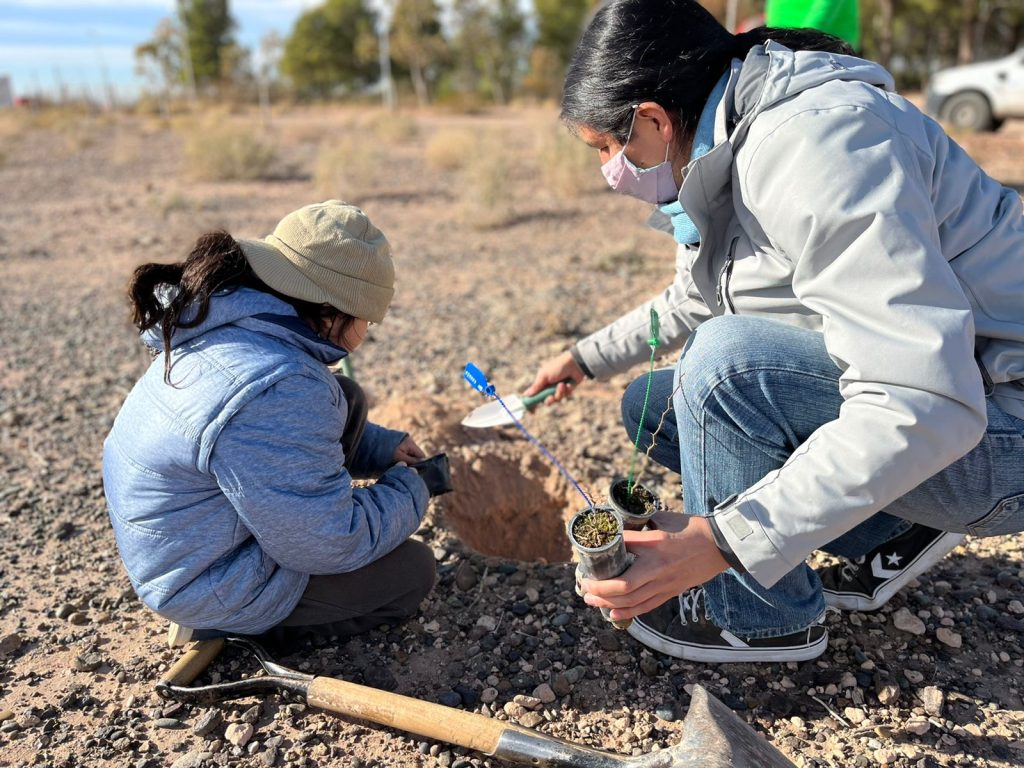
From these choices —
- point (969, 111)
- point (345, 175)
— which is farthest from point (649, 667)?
point (969, 111)

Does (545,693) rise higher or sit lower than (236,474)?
lower

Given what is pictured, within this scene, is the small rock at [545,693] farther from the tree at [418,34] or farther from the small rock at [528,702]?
the tree at [418,34]

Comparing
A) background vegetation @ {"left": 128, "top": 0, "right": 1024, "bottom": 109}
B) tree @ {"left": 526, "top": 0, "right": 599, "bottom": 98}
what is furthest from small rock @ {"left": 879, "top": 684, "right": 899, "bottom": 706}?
tree @ {"left": 526, "top": 0, "right": 599, "bottom": 98}

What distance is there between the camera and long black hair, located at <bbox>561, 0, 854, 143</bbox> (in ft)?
4.76

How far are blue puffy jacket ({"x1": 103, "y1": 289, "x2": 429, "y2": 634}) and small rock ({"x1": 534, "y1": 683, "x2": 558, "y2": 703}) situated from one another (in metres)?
0.46

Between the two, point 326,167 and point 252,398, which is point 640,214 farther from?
point 252,398

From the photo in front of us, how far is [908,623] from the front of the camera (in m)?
1.88

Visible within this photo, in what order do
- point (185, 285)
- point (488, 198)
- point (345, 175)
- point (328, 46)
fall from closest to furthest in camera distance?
point (185, 285)
point (488, 198)
point (345, 175)
point (328, 46)

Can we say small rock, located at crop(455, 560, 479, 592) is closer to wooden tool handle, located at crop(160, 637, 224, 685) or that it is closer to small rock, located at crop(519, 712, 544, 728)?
small rock, located at crop(519, 712, 544, 728)

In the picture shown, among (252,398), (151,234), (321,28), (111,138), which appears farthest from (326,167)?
(321,28)

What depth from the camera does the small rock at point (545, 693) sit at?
5.69ft

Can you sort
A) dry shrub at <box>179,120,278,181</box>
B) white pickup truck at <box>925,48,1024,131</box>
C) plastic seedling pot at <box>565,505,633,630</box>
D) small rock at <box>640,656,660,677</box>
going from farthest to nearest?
1. white pickup truck at <box>925,48,1024,131</box>
2. dry shrub at <box>179,120,278,181</box>
3. small rock at <box>640,656,660,677</box>
4. plastic seedling pot at <box>565,505,633,630</box>

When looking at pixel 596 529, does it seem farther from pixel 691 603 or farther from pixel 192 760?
pixel 192 760

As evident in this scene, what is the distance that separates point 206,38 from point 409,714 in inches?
1510
